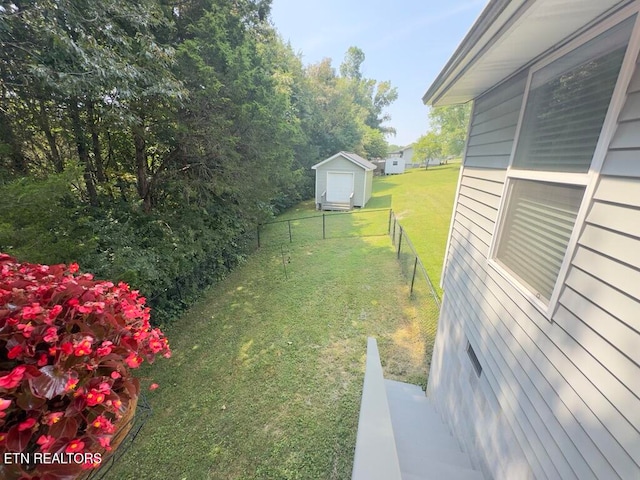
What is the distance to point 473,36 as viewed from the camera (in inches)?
66.6

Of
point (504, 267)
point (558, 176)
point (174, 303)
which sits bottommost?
point (174, 303)

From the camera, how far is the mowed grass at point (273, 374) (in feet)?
10.1

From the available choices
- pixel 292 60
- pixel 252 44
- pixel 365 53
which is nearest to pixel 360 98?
pixel 365 53

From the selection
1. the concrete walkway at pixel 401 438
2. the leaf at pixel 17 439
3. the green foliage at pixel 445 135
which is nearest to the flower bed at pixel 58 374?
the leaf at pixel 17 439

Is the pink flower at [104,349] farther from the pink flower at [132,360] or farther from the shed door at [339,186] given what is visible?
the shed door at [339,186]

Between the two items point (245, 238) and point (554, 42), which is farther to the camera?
point (245, 238)

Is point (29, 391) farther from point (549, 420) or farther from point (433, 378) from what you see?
point (433, 378)

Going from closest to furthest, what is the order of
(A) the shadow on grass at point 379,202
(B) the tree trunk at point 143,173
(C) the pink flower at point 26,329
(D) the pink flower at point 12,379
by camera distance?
(D) the pink flower at point 12,379, (C) the pink flower at point 26,329, (B) the tree trunk at point 143,173, (A) the shadow on grass at point 379,202

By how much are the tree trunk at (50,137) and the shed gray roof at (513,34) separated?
211 inches

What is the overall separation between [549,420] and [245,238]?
28.7 ft

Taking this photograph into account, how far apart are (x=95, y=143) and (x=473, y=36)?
19.7 ft

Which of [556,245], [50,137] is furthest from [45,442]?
[50,137]

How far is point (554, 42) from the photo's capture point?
5.43 feet

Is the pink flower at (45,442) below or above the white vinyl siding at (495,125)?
below
